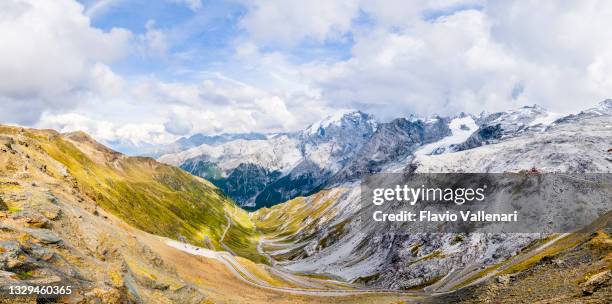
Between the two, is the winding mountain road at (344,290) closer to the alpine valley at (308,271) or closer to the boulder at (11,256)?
the alpine valley at (308,271)

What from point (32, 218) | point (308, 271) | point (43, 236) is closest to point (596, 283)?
point (43, 236)

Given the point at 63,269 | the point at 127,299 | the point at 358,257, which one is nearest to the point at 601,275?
the point at 127,299

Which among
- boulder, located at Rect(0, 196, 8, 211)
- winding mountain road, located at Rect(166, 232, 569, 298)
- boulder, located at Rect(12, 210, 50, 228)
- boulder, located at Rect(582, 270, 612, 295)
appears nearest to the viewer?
boulder, located at Rect(582, 270, 612, 295)

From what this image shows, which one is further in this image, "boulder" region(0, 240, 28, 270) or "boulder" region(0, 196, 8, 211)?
"boulder" region(0, 196, 8, 211)

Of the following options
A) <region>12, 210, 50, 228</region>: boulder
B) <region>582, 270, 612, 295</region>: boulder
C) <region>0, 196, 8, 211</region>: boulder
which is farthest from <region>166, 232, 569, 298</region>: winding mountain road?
<region>582, 270, 612, 295</region>: boulder

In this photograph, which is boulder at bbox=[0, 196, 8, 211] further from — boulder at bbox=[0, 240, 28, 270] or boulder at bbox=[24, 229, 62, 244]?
boulder at bbox=[0, 240, 28, 270]

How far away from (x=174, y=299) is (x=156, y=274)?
10.4 metres

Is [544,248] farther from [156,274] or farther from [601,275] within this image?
[156,274]

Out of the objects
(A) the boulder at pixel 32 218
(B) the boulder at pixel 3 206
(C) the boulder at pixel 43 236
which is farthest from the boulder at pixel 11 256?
(B) the boulder at pixel 3 206

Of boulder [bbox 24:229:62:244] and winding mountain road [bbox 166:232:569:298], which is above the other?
boulder [bbox 24:229:62:244]

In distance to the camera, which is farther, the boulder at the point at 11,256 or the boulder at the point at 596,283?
the boulder at the point at 596,283

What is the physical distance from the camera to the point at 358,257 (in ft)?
591

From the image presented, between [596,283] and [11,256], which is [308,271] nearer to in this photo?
[596,283]

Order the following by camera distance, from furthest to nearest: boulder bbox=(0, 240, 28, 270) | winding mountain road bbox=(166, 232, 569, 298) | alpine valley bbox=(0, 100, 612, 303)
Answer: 1. winding mountain road bbox=(166, 232, 569, 298)
2. alpine valley bbox=(0, 100, 612, 303)
3. boulder bbox=(0, 240, 28, 270)
